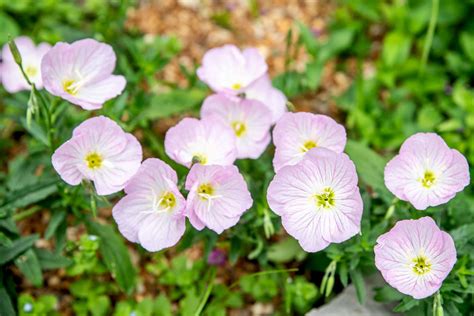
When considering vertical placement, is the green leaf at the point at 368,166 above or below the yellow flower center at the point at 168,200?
below

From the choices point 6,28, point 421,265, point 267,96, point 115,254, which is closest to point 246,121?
point 267,96

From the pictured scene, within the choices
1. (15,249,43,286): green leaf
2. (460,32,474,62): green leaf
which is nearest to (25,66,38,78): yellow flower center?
(15,249,43,286): green leaf

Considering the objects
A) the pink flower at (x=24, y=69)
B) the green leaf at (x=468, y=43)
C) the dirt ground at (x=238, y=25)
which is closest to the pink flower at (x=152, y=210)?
the pink flower at (x=24, y=69)

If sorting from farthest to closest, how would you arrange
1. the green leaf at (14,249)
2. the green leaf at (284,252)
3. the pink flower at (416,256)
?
1. the green leaf at (284,252)
2. the green leaf at (14,249)
3. the pink flower at (416,256)

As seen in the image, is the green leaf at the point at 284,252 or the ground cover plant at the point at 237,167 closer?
the ground cover plant at the point at 237,167

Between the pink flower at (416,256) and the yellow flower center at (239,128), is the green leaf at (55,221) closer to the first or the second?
the yellow flower center at (239,128)

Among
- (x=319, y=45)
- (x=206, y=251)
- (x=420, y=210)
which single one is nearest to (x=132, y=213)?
(x=206, y=251)

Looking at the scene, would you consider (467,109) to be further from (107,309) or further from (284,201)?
(107,309)
